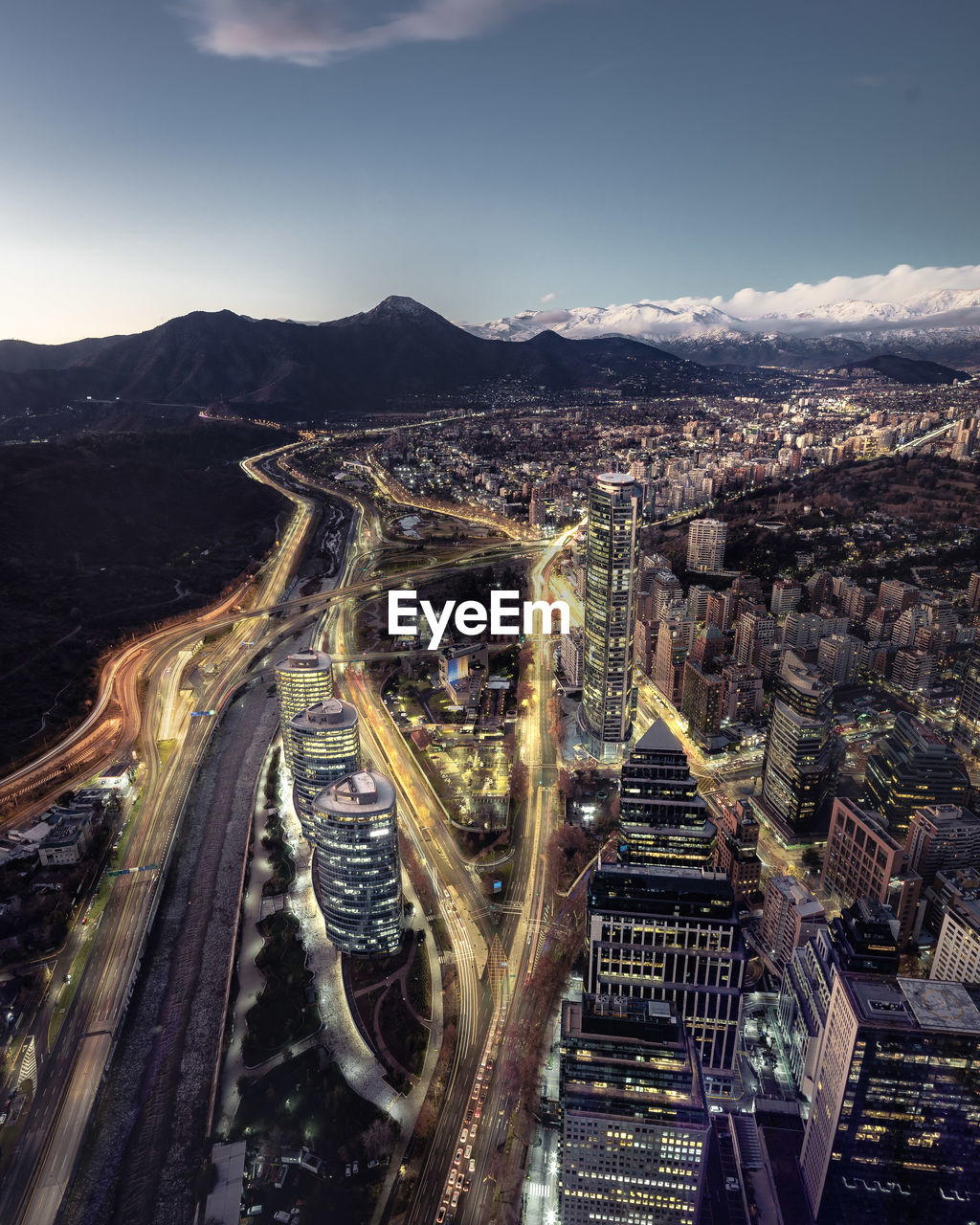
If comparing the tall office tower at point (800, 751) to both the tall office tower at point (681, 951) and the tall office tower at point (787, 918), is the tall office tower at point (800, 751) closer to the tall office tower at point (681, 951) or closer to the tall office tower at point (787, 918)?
the tall office tower at point (787, 918)

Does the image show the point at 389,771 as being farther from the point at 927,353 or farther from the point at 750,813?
the point at 927,353

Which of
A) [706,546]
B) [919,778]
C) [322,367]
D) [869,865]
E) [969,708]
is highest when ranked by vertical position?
[322,367]

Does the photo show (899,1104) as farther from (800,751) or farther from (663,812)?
(800,751)

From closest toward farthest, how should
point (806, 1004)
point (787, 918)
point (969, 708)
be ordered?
1. point (806, 1004)
2. point (787, 918)
3. point (969, 708)

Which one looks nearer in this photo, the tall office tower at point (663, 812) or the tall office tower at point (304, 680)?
the tall office tower at point (663, 812)

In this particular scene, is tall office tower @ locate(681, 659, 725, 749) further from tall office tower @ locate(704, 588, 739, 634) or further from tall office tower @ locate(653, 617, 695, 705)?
tall office tower @ locate(704, 588, 739, 634)

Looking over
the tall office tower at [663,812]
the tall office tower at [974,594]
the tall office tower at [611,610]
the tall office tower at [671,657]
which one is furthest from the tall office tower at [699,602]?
the tall office tower at [663,812]

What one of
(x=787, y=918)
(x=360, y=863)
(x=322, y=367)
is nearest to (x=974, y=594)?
(x=787, y=918)
